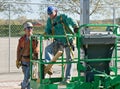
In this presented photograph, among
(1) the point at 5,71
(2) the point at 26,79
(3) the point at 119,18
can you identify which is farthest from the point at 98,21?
(2) the point at 26,79

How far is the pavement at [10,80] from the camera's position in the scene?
13.4 metres

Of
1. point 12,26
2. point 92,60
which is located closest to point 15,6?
point 12,26

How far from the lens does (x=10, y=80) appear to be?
14.5 m

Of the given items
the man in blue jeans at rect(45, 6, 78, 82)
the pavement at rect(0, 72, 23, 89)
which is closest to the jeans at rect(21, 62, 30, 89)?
the man in blue jeans at rect(45, 6, 78, 82)

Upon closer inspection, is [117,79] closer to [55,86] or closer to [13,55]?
[55,86]

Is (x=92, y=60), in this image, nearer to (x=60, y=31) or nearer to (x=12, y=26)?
(x=60, y=31)

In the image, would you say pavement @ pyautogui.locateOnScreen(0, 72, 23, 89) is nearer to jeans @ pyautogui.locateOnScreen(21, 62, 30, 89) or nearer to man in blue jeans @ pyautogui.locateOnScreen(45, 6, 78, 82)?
jeans @ pyautogui.locateOnScreen(21, 62, 30, 89)

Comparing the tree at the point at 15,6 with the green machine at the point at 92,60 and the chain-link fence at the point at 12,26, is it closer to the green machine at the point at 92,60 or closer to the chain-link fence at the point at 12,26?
the chain-link fence at the point at 12,26

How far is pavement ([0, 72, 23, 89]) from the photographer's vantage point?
13.4 m

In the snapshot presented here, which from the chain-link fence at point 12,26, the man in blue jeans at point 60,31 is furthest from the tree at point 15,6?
the man in blue jeans at point 60,31

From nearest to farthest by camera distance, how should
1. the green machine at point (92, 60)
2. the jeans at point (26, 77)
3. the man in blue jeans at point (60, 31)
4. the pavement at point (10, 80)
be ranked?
the green machine at point (92, 60), the man in blue jeans at point (60, 31), the jeans at point (26, 77), the pavement at point (10, 80)

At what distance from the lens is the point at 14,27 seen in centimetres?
1605

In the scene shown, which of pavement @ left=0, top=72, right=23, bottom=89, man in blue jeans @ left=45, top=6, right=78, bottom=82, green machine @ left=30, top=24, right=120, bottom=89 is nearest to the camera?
green machine @ left=30, top=24, right=120, bottom=89

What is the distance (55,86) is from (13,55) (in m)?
7.71
